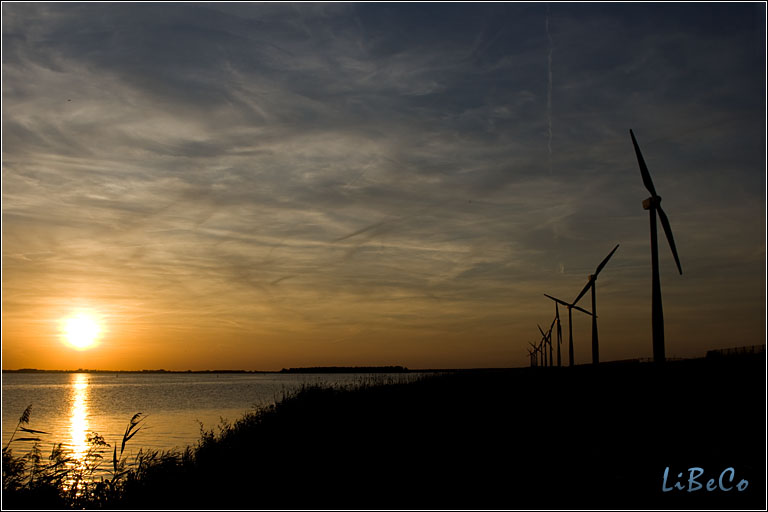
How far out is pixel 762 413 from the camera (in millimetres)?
23531

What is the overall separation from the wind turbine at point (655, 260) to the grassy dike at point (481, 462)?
415 cm

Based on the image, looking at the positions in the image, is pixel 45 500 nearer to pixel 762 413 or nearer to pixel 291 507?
pixel 291 507

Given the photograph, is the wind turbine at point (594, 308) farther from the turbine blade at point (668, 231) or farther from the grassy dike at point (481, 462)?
the grassy dike at point (481, 462)

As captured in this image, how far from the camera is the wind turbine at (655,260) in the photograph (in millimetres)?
34812

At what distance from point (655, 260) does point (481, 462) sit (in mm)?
21426

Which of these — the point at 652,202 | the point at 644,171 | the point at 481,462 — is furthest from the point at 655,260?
the point at 481,462

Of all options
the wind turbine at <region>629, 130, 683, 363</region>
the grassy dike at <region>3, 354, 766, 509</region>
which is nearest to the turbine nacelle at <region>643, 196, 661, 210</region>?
the wind turbine at <region>629, 130, 683, 363</region>

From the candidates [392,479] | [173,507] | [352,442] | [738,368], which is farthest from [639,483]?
[738,368]

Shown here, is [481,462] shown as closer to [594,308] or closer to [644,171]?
[644,171]

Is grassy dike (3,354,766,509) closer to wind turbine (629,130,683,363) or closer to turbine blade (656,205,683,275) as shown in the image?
wind turbine (629,130,683,363)

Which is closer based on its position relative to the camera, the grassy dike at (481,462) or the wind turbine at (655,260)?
the grassy dike at (481,462)

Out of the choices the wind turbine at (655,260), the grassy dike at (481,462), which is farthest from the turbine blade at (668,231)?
the grassy dike at (481,462)

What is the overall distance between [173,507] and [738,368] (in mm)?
39848

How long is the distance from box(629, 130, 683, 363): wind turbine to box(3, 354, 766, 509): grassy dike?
4.15 m
